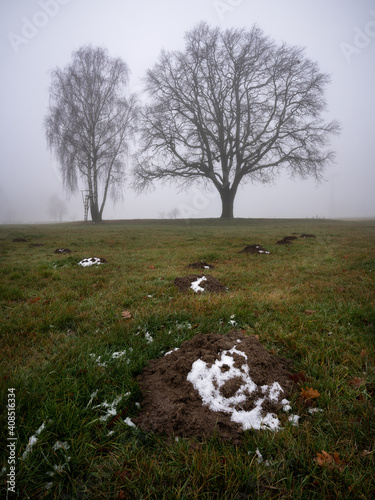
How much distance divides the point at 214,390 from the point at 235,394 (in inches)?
6.0

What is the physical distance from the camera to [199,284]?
13.7 ft

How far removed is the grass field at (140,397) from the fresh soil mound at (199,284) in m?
0.21

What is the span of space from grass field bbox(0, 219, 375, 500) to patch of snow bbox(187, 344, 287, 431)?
0.33 feet

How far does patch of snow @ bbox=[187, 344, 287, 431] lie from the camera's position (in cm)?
166

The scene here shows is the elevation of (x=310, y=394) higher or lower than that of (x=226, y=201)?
lower

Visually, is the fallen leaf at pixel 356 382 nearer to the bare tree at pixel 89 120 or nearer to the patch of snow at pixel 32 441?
the patch of snow at pixel 32 441

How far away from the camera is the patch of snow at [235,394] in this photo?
1661mm

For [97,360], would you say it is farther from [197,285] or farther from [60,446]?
[197,285]

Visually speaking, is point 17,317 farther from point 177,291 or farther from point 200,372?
point 200,372

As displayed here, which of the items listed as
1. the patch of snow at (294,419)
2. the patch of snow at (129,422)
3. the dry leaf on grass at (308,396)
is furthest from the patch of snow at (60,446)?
the dry leaf on grass at (308,396)

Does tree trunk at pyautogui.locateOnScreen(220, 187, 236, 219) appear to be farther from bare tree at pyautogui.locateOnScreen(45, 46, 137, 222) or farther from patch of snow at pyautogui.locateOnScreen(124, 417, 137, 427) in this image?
patch of snow at pyautogui.locateOnScreen(124, 417, 137, 427)

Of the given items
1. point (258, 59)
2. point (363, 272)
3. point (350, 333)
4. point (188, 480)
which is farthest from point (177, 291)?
point (258, 59)

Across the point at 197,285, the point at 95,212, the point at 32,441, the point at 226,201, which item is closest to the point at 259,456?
the point at 32,441

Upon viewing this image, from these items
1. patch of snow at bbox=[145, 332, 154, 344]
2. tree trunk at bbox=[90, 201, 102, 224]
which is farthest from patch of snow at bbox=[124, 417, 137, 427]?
tree trunk at bbox=[90, 201, 102, 224]
